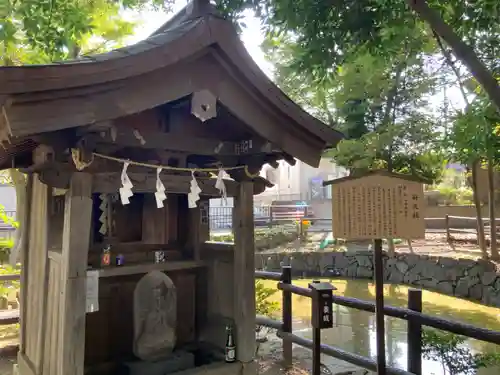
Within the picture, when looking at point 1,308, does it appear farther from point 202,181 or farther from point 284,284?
point 202,181

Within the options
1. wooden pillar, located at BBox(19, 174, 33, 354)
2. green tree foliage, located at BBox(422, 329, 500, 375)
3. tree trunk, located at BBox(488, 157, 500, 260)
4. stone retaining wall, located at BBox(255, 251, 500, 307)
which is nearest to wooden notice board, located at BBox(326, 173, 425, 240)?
green tree foliage, located at BBox(422, 329, 500, 375)

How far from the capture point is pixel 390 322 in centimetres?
958

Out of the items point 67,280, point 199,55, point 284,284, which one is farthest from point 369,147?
point 67,280

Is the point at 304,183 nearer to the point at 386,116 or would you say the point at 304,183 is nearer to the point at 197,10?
the point at 386,116

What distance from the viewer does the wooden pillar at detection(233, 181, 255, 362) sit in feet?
15.1

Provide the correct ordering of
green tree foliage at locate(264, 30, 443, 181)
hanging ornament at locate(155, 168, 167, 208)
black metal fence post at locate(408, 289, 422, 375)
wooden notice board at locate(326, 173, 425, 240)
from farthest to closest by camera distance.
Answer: green tree foliage at locate(264, 30, 443, 181) → black metal fence post at locate(408, 289, 422, 375) → wooden notice board at locate(326, 173, 425, 240) → hanging ornament at locate(155, 168, 167, 208)

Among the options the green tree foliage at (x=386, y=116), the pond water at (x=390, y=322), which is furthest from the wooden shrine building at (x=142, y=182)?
the green tree foliage at (x=386, y=116)

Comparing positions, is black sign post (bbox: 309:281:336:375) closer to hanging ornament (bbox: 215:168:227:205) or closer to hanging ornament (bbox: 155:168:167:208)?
hanging ornament (bbox: 215:168:227:205)

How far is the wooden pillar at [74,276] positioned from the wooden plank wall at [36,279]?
2.88 feet

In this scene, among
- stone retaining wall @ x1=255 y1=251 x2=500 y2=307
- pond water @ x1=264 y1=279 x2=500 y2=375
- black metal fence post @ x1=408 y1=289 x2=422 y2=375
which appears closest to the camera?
black metal fence post @ x1=408 y1=289 x2=422 y2=375

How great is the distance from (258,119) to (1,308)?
7.81 metres

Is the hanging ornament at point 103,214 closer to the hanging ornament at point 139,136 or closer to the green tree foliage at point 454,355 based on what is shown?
the hanging ornament at point 139,136

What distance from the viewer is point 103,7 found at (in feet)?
25.8

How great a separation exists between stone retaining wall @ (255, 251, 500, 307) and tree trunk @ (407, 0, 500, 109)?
10.1 meters
